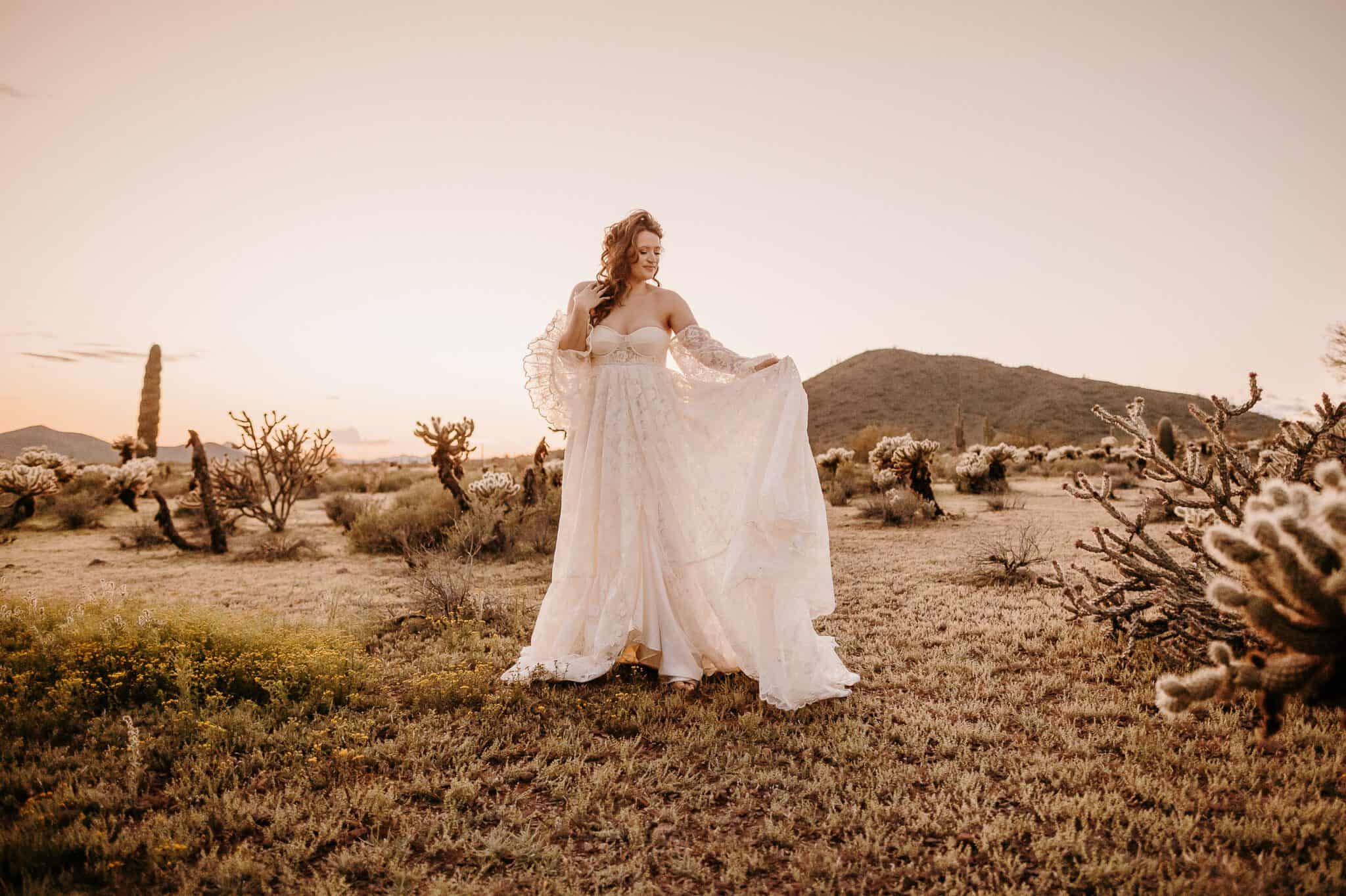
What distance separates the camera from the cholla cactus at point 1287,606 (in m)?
2.03

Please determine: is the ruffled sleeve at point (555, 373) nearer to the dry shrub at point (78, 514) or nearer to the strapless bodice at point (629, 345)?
the strapless bodice at point (629, 345)

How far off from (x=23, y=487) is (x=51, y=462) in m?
3.38

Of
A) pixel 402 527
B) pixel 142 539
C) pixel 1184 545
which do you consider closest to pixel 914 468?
pixel 1184 545

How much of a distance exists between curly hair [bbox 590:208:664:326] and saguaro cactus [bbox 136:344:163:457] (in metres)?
27.5

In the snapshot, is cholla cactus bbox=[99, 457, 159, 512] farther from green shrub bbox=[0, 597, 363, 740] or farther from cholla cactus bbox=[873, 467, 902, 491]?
cholla cactus bbox=[873, 467, 902, 491]

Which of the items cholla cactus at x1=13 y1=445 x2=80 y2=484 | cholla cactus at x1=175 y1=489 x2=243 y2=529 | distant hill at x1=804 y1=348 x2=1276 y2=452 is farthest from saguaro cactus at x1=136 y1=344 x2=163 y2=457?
distant hill at x1=804 y1=348 x2=1276 y2=452

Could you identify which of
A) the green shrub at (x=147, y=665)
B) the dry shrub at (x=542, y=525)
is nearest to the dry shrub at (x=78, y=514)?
the dry shrub at (x=542, y=525)

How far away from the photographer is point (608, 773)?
3215 millimetres

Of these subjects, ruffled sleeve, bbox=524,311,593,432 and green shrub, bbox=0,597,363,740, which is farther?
ruffled sleeve, bbox=524,311,593,432

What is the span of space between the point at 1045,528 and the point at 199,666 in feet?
35.8

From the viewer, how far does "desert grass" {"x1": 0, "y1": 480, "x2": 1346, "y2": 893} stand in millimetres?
2504

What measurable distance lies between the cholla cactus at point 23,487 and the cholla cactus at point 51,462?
1369 mm

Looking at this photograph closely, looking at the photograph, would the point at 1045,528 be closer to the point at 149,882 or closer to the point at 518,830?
the point at 518,830

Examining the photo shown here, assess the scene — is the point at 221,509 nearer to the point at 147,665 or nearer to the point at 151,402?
the point at 147,665
